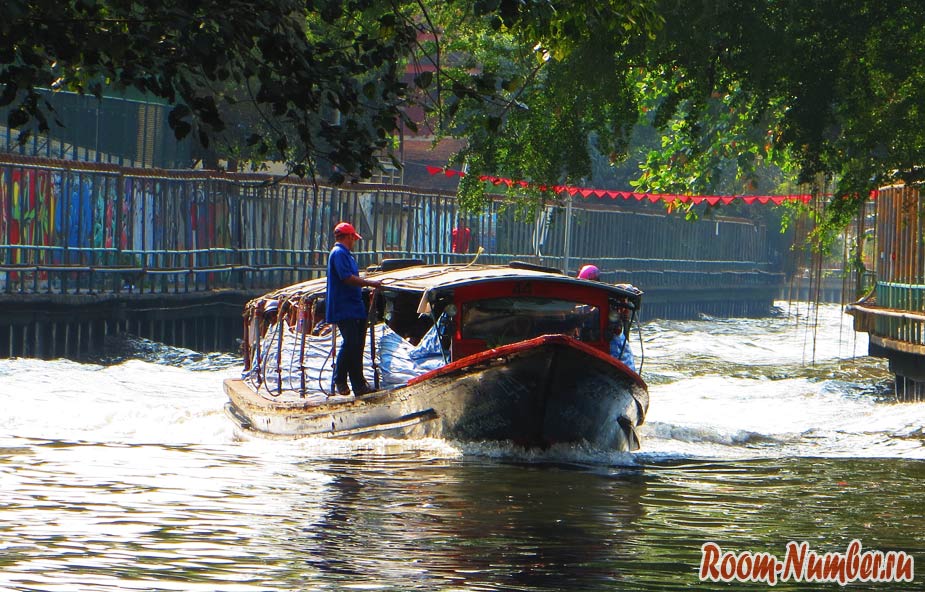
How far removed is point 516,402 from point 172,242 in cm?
1578

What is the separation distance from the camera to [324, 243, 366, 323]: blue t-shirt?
1309 cm

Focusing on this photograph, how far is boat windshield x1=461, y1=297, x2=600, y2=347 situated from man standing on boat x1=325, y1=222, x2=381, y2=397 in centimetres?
94

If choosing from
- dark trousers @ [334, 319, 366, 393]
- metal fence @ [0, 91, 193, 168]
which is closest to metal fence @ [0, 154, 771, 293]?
metal fence @ [0, 91, 193, 168]

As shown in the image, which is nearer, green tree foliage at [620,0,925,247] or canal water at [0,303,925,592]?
Result: canal water at [0,303,925,592]

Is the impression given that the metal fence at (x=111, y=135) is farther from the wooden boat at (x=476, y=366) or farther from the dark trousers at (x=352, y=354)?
the dark trousers at (x=352, y=354)

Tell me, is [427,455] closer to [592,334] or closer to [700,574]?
[592,334]

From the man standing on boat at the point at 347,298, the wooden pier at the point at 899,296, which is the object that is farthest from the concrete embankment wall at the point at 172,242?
the man standing on boat at the point at 347,298

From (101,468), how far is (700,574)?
229 inches

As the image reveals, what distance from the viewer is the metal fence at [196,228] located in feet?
80.2

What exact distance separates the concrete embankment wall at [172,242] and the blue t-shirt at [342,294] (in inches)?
223

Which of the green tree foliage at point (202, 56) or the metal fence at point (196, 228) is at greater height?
the green tree foliage at point (202, 56)

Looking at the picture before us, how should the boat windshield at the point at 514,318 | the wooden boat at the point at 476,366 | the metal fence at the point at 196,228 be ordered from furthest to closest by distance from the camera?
1. the metal fence at the point at 196,228
2. the boat windshield at the point at 514,318
3. the wooden boat at the point at 476,366

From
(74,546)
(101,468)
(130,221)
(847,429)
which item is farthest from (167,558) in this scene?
(130,221)

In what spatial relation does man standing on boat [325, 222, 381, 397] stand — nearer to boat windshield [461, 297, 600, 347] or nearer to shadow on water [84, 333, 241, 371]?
boat windshield [461, 297, 600, 347]
